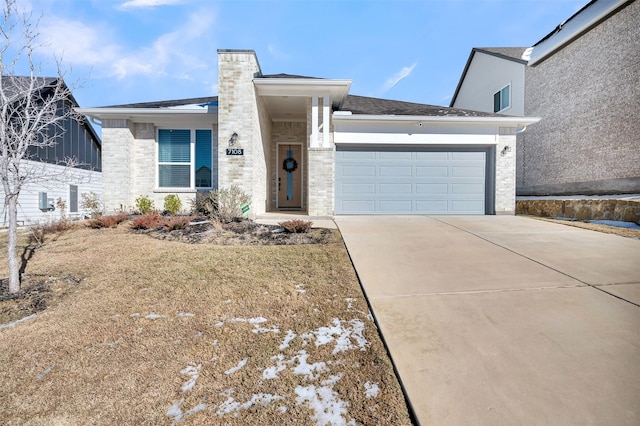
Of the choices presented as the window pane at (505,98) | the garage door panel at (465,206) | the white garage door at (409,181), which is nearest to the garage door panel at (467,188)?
the white garage door at (409,181)

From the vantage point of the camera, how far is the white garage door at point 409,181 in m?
9.79

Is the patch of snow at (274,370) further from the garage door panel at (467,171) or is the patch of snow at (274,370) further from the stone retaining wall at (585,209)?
the stone retaining wall at (585,209)

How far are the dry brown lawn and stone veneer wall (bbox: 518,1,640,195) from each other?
35.4 ft

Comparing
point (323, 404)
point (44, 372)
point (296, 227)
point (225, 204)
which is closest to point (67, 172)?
point (225, 204)

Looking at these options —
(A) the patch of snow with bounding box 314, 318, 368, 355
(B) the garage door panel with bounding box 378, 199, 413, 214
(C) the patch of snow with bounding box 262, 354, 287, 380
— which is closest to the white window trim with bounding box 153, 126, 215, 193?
(B) the garage door panel with bounding box 378, 199, 413, 214

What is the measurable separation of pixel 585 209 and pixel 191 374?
37.3ft

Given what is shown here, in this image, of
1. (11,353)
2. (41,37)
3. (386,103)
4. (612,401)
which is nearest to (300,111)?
(386,103)

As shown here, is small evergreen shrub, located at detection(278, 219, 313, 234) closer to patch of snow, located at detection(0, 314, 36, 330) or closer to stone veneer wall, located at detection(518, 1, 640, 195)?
patch of snow, located at detection(0, 314, 36, 330)

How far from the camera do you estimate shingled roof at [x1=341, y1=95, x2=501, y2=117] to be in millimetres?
9945

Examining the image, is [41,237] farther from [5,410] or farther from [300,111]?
[300,111]

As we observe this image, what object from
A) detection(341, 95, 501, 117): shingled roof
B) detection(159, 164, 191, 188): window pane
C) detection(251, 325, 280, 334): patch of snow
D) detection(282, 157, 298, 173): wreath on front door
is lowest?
detection(251, 325, 280, 334): patch of snow

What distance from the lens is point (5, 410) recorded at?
2004 mm

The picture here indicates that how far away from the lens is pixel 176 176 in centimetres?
1055

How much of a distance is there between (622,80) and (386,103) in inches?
291
